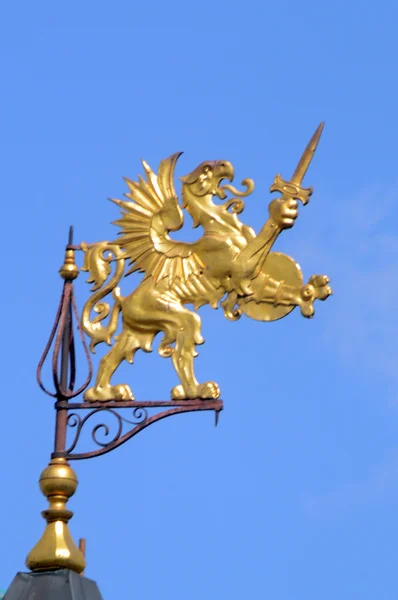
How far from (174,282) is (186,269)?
112 mm

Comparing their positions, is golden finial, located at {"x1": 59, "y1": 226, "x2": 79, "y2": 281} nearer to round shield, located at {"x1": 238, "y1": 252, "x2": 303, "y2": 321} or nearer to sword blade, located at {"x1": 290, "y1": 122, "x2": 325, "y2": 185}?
round shield, located at {"x1": 238, "y1": 252, "x2": 303, "y2": 321}

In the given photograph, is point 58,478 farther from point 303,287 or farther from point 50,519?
point 303,287

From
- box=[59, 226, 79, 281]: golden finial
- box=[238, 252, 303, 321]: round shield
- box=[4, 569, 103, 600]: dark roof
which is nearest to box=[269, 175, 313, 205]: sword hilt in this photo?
box=[238, 252, 303, 321]: round shield

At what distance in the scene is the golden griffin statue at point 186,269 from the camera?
13.5 metres

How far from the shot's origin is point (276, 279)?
13586 millimetres

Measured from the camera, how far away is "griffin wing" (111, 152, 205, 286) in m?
13.8

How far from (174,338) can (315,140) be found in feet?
4.87

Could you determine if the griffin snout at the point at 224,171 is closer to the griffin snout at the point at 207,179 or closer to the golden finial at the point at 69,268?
the griffin snout at the point at 207,179

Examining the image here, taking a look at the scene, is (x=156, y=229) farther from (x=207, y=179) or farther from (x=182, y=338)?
(x=182, y=338)

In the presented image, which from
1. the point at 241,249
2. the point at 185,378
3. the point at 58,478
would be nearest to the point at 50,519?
the point at 58,478

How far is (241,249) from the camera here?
44.8 ft

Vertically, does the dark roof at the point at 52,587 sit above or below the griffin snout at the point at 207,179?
below

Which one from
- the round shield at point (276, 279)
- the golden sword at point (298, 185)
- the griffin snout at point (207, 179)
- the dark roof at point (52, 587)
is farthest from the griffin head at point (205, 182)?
the dark roof at point (52, 587)

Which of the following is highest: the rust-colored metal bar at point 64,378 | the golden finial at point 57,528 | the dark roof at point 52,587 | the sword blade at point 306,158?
the sword blade at point 306,158
